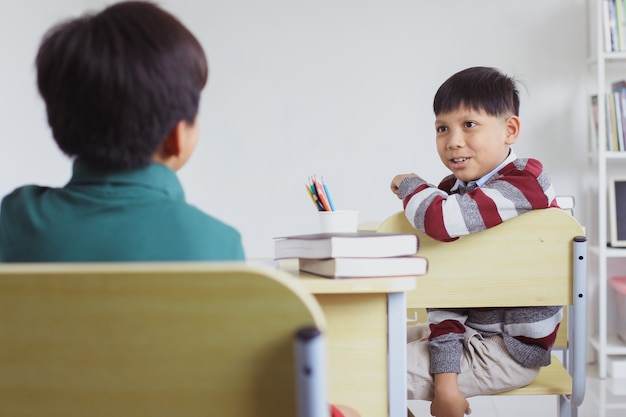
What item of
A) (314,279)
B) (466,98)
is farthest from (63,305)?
(466,98)

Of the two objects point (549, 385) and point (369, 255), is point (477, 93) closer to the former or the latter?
point (549, 385)

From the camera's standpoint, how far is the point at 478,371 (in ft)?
4.68

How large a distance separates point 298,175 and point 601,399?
142cm

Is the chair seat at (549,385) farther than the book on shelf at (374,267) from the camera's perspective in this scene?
Yes

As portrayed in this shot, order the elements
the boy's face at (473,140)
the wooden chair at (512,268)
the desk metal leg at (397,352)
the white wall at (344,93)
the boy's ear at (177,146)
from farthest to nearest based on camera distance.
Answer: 1. the white wall at (344,93)
2. the boy's face at (473,140)
3. the wooden chair at (512,268)
4. the desk metal leg at (397,352)
5. the boy's ear at (177,146)

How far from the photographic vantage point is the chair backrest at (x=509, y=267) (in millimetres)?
1341

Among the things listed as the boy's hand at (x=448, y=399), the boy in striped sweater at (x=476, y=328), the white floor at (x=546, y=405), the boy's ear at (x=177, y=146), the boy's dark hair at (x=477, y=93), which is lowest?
the white floor at (x=546, y=405)

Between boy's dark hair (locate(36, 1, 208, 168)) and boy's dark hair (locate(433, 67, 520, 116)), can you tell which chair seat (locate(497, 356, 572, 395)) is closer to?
boy's dark hair (locate(433, 67, 520, 116))

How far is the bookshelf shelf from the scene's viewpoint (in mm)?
2828

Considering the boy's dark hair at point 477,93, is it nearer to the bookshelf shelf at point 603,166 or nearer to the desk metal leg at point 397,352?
the desk metal leg at point 397,352

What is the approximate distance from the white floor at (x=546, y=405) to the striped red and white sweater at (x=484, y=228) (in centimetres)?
115

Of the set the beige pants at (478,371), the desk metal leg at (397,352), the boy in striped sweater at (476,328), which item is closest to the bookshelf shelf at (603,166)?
the boy in striped sweater at (476,328)

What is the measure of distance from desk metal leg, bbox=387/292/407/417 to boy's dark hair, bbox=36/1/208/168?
1.23ft

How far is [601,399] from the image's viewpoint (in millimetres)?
2646
